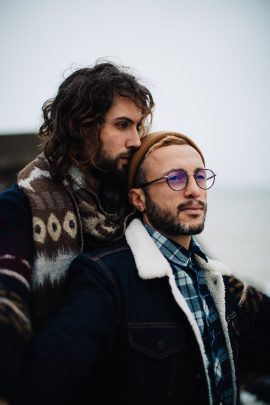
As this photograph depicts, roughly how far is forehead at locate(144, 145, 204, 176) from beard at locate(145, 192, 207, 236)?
27 centimetres

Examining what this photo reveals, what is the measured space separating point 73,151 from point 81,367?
1.70 m

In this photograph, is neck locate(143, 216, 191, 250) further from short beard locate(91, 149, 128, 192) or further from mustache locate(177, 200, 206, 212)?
short beard locate(91, 149, 128, 192)

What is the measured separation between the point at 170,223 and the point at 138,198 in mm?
397

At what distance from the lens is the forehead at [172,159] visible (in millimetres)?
2094

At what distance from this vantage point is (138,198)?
2.29 m

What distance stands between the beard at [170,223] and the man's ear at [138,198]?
129mm

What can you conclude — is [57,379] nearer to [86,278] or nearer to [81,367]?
[81,367]

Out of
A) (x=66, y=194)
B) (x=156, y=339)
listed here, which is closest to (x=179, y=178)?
(x=66, y=194)

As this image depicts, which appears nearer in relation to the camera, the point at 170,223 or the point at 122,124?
the point at 170,223

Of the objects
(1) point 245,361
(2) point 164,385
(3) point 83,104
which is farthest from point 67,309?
(3) point 83,104

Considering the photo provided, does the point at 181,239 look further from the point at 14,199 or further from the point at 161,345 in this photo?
the point at 14,199

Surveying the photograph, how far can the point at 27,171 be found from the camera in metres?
2.00

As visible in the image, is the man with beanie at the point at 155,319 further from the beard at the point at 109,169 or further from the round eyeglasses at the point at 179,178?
the beard at the point at 109,169

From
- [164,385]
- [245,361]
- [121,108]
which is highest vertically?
[121,108]
